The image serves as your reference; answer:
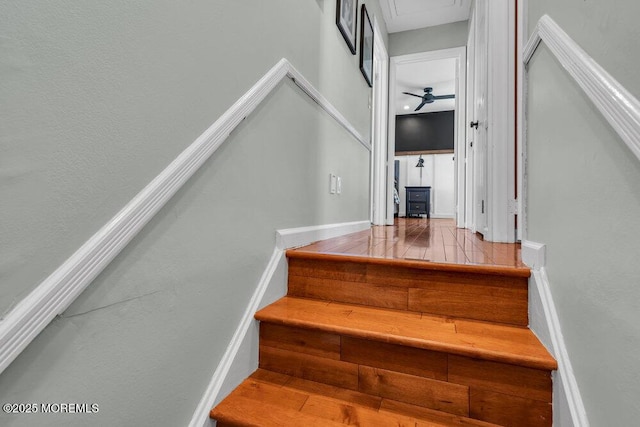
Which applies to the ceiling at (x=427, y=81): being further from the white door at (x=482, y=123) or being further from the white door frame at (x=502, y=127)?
the white door frame at (x=502, y=127)

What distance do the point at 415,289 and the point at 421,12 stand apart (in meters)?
3.69

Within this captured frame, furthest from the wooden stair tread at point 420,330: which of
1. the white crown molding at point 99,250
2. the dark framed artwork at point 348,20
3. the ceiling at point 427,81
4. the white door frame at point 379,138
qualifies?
the ceiling at point 427,81

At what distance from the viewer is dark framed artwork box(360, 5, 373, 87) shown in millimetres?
2467

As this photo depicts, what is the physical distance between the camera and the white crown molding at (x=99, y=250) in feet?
1.48

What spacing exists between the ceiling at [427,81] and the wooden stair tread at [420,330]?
4353mm

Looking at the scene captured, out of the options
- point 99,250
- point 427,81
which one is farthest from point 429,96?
point 99,250

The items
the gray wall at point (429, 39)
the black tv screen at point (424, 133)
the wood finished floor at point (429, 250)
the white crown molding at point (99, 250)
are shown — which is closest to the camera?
the white crown molding at point (99, 250)

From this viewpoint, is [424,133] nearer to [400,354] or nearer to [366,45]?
[366,45]

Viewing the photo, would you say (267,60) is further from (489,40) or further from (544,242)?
(489,40)

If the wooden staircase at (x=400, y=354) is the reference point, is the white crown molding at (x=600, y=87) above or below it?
above

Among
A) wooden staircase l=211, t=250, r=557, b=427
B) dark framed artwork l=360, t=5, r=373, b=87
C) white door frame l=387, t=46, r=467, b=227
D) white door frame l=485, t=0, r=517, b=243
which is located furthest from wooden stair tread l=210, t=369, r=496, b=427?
white door frame l=387, t=46, r=467, b=227

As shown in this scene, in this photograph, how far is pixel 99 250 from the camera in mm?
555

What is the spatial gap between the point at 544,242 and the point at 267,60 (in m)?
1.17

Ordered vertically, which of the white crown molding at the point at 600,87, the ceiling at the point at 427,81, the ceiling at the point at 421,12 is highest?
the ceiling at the point at 427,81
